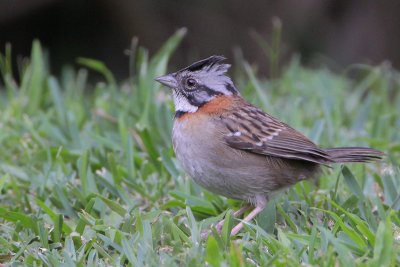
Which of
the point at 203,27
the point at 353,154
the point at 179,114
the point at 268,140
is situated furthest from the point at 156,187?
the point at 203,27

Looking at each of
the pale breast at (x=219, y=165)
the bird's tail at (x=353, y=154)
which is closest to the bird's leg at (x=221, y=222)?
the pale breast at (x=219, y=165)

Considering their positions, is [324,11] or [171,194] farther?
[324,11]

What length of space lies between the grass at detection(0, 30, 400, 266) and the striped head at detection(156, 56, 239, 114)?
1.63 ft

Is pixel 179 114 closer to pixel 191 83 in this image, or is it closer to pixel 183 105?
pixel 183 105

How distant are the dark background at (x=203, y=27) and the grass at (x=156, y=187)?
3.10 meters

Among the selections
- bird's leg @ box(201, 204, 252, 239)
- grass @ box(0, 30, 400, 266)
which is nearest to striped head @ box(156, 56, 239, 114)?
grass @ box(0, 30, 400, 266)

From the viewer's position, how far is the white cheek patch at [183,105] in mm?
5277

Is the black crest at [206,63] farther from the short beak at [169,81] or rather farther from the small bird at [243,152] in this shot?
the short beak at [169,81]

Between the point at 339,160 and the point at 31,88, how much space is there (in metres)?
3.31

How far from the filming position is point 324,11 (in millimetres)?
11398

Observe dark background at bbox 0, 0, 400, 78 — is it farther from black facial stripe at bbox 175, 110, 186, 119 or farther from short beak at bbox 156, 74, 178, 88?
black facial stripe at bbox 175, 110, 186, 119

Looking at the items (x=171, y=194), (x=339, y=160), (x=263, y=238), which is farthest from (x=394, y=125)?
(x=263, y=238)

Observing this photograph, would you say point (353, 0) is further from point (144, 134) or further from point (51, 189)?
point (51, 189)

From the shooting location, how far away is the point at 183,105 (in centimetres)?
533
